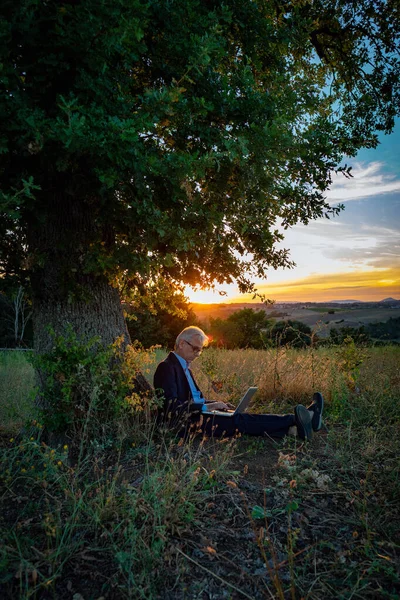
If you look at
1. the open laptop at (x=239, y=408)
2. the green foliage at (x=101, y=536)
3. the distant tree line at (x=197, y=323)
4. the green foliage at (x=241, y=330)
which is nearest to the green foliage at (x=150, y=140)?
the open laptop at (x=239, y=408)

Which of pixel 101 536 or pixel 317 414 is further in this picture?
pixel 317 414

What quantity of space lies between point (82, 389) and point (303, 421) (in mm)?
2439

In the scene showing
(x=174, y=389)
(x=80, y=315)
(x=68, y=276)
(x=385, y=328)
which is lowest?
(x=385, y=328)

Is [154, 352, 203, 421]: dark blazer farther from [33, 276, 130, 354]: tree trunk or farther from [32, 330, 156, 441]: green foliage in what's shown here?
[33, 276, 130, 354]: tree trunk

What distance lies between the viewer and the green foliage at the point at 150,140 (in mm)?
3711

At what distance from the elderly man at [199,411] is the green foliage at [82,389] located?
0.30 meters

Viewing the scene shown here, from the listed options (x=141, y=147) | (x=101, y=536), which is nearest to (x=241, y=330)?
(x=141, y=147)

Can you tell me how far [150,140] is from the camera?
4691mm

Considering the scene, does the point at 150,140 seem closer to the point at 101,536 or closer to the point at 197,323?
the point at 101,536

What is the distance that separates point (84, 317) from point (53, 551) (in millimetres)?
2841

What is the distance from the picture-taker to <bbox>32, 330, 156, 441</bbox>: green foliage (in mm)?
4633

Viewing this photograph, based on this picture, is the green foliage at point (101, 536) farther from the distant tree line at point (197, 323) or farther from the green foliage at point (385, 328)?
the green foliage at point (385, 328)

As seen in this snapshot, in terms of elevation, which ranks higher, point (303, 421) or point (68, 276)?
point (68, 276)

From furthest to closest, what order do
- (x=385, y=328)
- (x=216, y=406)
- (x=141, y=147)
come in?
1. (x=385, y=328)
2. (x=216, y=406)
3. (x=141, y=147)
